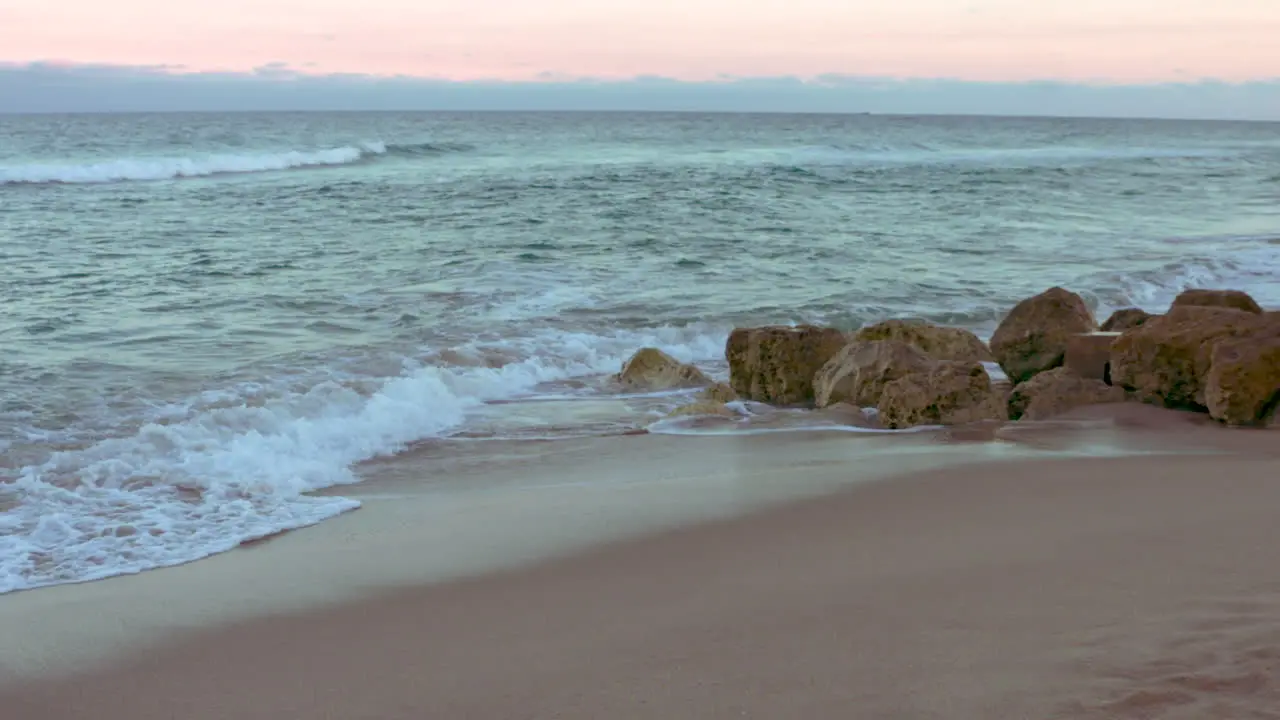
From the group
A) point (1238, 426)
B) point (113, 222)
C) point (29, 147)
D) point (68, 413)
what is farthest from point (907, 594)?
point (29, 147)

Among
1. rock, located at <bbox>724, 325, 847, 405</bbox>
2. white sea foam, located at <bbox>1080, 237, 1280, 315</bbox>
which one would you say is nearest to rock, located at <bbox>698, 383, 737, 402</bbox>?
rock, located at <bbox>724, 325, 847, 405</bbox>

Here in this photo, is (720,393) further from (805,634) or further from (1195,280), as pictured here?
→ (1195,280)

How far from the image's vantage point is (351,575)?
393 cm

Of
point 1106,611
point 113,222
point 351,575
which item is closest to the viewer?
point 1106,611

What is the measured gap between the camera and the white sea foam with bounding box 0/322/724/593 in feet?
14.1

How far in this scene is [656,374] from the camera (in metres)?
7.70

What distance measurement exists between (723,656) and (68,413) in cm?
475

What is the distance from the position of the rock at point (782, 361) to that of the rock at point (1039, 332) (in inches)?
40.9

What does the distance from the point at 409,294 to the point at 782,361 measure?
16.6ft

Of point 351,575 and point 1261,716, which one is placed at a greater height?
point 1261,716

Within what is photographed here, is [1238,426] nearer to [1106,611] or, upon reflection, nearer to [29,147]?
[1106,611]

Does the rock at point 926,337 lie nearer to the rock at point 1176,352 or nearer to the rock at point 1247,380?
the rock at point 1176,352

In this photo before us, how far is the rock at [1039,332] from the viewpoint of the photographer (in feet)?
23.1

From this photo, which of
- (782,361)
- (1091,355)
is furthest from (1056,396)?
(782,361)
